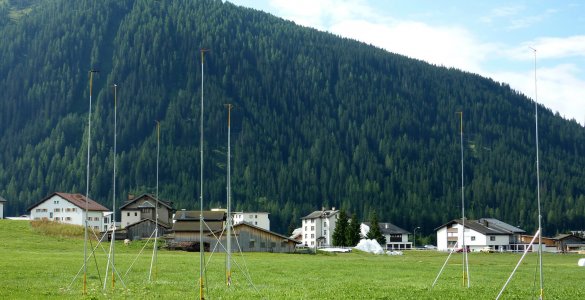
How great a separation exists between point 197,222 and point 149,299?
99925mm

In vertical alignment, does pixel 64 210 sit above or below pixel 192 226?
above

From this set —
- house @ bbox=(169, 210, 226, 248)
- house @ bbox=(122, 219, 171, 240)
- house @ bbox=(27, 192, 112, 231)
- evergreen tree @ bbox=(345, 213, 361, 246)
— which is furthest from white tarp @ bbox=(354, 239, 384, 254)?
house @ bbox=(27, 192, 112, 231)

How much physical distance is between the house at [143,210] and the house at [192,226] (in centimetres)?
2624

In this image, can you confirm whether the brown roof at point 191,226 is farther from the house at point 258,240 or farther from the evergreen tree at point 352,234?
the evergreen tree at point 352,234

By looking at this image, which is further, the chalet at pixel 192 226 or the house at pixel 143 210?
the house at pixel 143 210

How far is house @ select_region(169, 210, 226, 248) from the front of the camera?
131125 millimetres

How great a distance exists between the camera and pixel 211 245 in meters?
131

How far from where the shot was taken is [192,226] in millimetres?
133125

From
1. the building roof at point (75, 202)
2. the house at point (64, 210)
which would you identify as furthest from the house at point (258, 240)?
the house at point (64, 210)

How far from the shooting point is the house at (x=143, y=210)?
16912 cm

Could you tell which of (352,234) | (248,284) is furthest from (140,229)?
(248,284)

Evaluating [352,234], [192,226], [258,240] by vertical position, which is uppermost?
[192,226]

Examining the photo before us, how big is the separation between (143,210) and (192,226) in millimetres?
40474

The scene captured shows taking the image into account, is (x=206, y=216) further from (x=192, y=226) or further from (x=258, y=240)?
A: (x=258, y=240)
